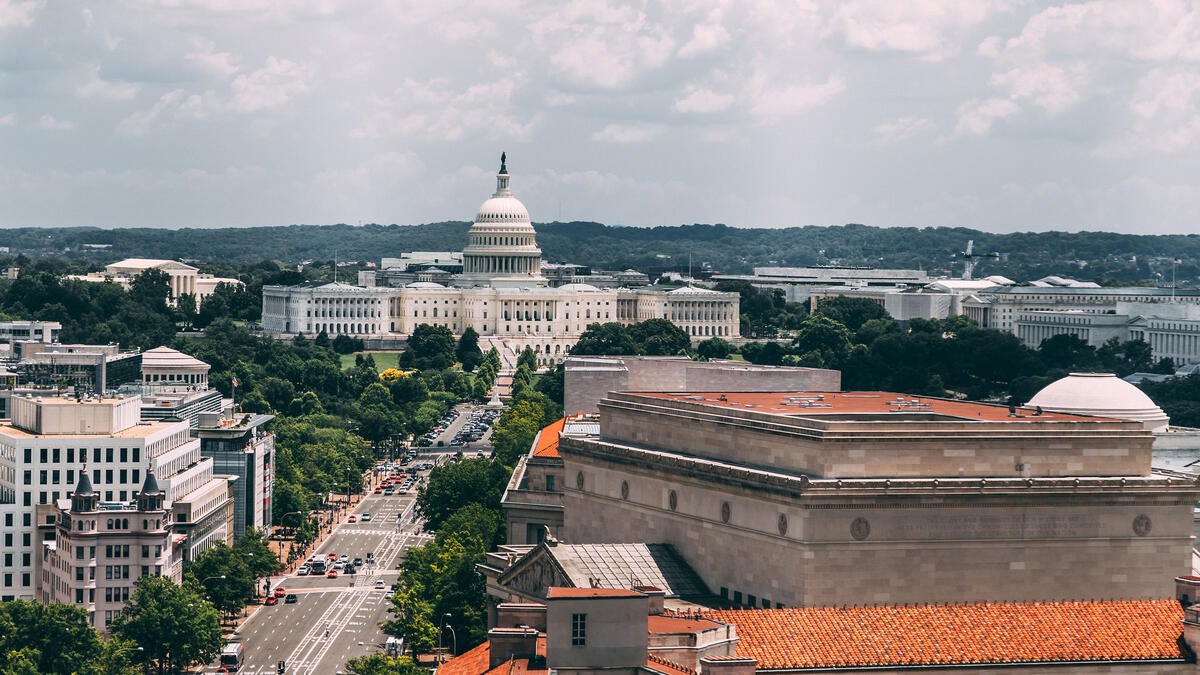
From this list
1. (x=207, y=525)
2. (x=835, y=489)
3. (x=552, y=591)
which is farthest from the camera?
(x=207, y=525)

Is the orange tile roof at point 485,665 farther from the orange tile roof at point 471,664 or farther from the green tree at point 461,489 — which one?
the green tree at point 461,489

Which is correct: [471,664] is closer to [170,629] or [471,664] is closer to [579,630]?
[579,630]

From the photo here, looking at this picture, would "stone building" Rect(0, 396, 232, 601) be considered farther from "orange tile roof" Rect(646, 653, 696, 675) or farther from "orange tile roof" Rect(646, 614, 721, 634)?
"orange tile roof" Rect(646, 653, 696, 675)

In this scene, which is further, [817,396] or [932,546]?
[817,396]

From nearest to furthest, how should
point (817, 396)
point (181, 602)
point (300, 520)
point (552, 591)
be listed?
point (552, 591) < point (817, 396) < point (181, 602) < point (300, 520)

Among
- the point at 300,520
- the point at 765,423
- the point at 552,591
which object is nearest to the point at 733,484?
the point at 765,423

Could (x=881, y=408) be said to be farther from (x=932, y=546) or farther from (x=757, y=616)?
(x=757, y=616)

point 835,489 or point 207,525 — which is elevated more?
point 835,489

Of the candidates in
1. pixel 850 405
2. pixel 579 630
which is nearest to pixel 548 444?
pixel 850 405

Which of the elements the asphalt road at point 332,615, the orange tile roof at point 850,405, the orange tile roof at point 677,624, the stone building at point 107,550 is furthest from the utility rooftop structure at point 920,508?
the stone building at point 107,550
